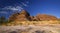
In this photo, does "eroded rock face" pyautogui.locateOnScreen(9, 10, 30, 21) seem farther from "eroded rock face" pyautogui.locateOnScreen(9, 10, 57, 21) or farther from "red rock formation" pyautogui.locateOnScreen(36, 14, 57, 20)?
"red rock formation" pyautogui.locateOnScreen(36, 14, 57, 20)

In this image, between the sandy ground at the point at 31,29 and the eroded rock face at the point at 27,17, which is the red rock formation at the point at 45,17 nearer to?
the eroded rock face at the point at 27,17

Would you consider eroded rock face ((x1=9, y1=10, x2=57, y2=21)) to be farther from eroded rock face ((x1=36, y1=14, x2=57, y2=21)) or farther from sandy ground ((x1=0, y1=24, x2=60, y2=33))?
sandy ground ((x1=0, y1=24, x2=60, y2=33))

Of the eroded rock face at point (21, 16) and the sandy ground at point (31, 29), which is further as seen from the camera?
the eroded rock face at point (21, 16)

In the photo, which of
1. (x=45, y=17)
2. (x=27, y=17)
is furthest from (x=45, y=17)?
(x=27, y=17)

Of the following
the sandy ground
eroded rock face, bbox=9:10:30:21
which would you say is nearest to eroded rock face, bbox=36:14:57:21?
the sandy ground

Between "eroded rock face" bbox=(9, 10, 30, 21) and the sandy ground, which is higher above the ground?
"eroded rock face" bbox=(9, 10, 30, 21)

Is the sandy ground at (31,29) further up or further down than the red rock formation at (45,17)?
further down

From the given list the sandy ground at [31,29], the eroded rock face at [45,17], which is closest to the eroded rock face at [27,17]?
the eroded rock face at [45,17]

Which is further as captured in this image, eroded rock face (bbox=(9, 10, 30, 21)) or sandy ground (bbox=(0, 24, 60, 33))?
eroded rock face (bbox=(9, 10, 30, 21))

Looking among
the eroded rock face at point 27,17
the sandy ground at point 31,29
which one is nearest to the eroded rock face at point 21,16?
the eroded rock face at point 27,17

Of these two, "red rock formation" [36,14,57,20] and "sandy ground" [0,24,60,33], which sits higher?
"red rock formation" [36,14,57,20]

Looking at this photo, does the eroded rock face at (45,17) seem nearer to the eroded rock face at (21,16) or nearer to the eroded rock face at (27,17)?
the eroded rock face at (27,17)

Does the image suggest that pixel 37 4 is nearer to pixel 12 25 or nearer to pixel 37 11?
pixel 37 11

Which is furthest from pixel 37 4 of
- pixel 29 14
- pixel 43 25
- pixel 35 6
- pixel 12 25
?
pixel 12 25
